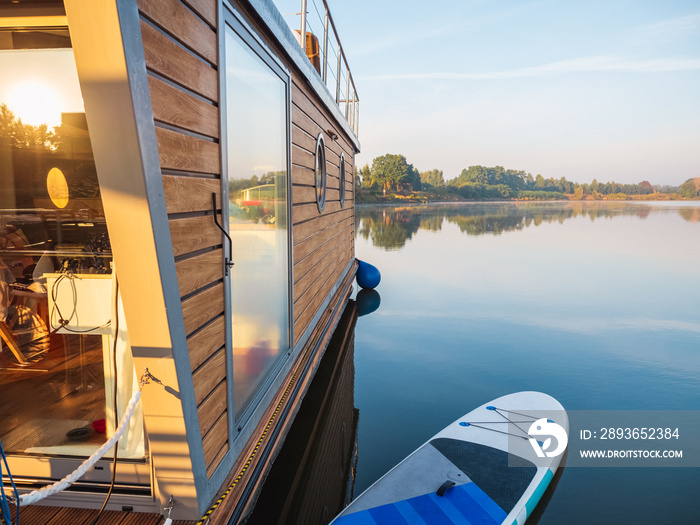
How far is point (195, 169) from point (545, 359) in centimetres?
645

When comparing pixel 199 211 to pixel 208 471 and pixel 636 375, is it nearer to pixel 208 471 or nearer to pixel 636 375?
pixel 208 471

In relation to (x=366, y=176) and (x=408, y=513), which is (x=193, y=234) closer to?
(x=408, y=513)

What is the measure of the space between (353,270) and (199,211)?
28.8 ft

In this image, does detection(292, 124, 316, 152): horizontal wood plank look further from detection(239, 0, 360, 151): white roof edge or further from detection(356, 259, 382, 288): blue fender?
detection(356, 259, 382, 288): blue fender

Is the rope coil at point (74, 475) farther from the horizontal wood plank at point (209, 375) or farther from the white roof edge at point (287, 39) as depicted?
the white roof edge at point (287, 39)

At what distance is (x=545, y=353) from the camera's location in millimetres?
7062

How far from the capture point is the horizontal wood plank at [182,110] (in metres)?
1.63

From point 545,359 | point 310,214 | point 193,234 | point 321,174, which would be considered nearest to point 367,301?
point 545,359

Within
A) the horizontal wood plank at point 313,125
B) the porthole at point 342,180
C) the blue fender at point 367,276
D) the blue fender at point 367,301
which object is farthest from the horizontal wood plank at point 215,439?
the blue fender at point 367,276

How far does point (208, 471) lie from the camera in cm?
212

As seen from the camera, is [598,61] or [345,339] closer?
[345,339]

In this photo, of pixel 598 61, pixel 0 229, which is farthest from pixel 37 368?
pixel 598 61

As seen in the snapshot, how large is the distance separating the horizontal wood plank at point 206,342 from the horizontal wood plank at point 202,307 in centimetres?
4

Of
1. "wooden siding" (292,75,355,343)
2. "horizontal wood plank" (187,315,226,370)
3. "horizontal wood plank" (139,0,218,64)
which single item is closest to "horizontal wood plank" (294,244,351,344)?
"wooden siding" (292,75,355,343)
